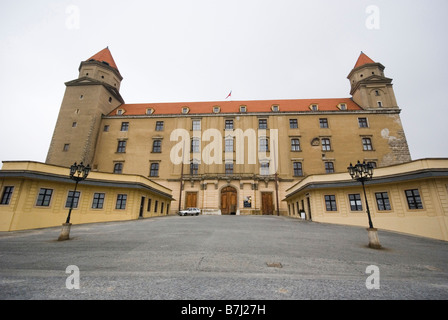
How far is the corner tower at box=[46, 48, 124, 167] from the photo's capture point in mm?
32094

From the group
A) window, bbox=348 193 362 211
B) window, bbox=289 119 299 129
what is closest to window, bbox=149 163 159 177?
window, bbox=289 119 299 129

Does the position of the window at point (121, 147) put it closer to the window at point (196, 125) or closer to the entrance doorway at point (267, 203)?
the window at point (196, 125)

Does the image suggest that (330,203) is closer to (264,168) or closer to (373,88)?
(264,168)

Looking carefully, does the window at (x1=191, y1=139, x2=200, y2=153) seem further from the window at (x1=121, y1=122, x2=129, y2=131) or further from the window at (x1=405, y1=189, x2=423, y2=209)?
the window at (x1=405, y1=189, x2=423, y2=209)

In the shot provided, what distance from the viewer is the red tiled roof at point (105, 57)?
127 ft

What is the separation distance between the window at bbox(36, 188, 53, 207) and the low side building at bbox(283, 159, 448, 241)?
23250 mm

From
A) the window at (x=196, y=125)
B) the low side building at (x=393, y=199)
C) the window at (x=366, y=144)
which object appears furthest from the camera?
the window at (x=196, y=125)

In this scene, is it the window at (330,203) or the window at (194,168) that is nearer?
the window at (330,203)

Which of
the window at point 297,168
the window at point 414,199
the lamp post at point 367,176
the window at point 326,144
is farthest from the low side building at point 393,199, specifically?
the window at point 326,144

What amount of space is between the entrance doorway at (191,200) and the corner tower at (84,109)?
16718 millimetres

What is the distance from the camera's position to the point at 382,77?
35250 mm

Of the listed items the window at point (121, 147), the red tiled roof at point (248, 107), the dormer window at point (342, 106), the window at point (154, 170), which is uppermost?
the red tiled roof at point (248, 107)
